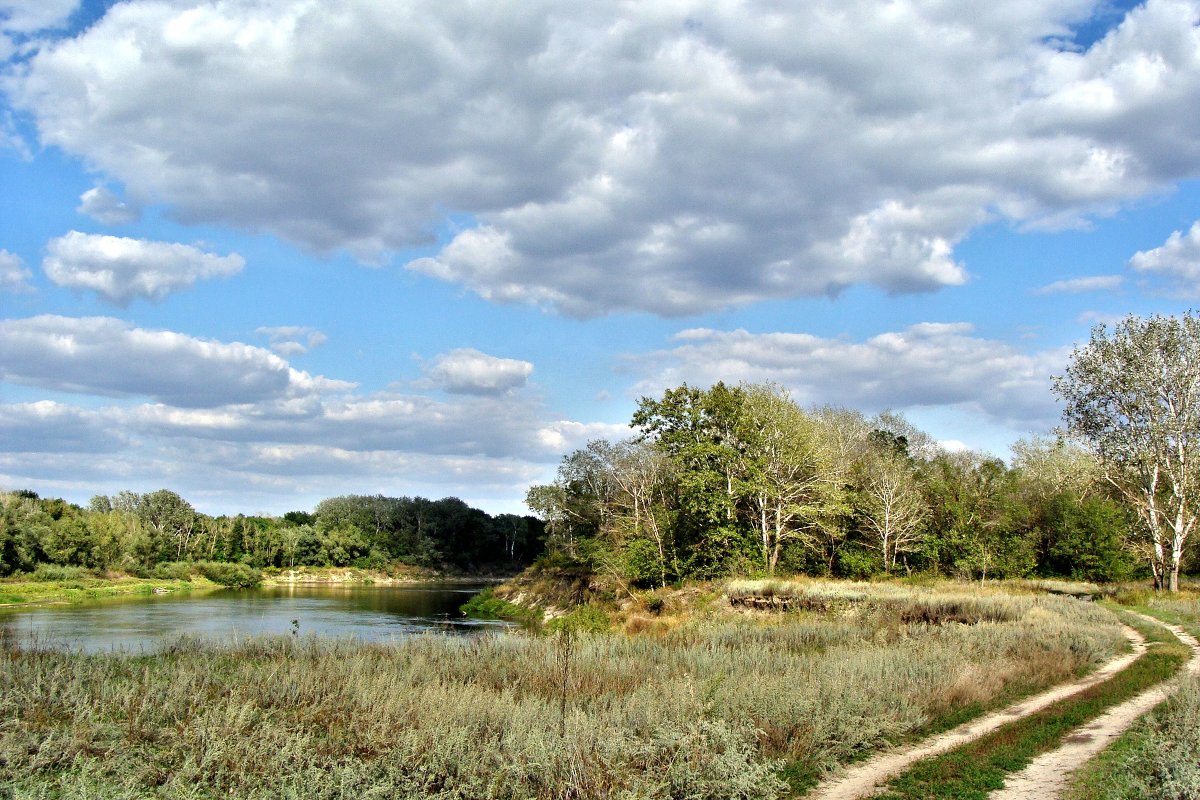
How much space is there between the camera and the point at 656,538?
51.5 metres

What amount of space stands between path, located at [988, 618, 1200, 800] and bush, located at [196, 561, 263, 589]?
102 m

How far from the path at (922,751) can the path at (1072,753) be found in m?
0.34

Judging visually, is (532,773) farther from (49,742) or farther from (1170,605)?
(1170,605)

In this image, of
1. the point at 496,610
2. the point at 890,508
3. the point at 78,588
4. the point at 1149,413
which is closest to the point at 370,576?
the point at 78,588

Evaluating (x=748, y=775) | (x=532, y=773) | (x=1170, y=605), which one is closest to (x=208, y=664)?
(x=532, y=773)

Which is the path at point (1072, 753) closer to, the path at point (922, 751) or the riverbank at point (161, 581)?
the path at point (922, 751)

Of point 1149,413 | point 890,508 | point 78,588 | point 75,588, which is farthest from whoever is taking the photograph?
point 78,588

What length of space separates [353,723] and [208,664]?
384cm

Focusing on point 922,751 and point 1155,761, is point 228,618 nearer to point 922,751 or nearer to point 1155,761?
point 922,751

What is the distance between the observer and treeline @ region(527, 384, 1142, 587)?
49.2 metres

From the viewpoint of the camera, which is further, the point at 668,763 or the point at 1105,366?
the point at 1105,366

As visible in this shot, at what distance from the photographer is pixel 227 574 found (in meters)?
99.6

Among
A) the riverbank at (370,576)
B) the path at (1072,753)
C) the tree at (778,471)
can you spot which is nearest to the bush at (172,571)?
the riverbank at (370,576)

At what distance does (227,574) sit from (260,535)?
2147cm
